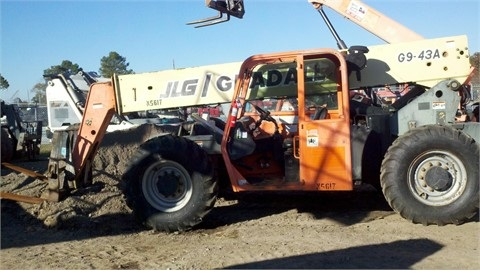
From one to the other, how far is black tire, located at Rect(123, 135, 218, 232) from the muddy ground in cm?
23

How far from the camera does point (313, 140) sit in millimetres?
6727

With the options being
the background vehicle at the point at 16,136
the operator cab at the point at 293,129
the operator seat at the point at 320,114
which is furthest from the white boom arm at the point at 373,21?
the background vehicle at the point at 16,136

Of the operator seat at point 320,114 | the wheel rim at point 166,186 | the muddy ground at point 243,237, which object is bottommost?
the muddy ground at point 243,237

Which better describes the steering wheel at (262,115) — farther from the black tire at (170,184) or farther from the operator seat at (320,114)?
the black tire at (170,184)

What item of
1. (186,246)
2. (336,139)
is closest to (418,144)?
(336,139)

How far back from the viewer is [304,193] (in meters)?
8.61

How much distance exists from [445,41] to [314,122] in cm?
213

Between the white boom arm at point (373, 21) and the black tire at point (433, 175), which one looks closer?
the black tire at point (433, 175)

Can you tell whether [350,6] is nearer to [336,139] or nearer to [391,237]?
[336,139]

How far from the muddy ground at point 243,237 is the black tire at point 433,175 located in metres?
0.22

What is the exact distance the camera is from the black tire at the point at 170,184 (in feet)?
22.2

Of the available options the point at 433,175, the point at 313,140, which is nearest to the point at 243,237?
the point at 313,140

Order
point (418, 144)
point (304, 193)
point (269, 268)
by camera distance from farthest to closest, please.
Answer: point (304, 193) → point (418, 144) → point (269, 268)

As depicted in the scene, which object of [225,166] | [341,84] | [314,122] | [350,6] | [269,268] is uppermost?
[350,6]
